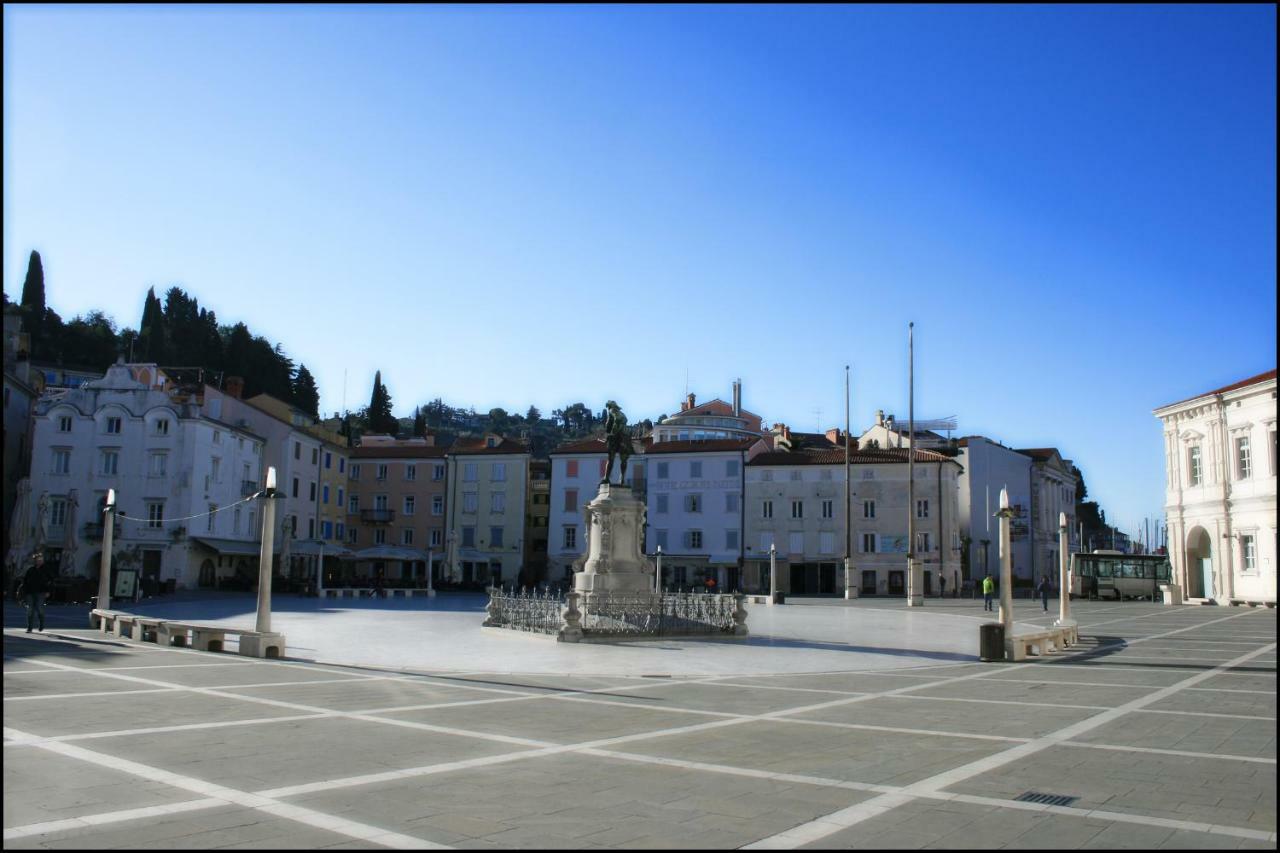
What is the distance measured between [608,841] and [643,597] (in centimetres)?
1936

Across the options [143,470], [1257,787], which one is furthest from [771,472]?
[1257,787]

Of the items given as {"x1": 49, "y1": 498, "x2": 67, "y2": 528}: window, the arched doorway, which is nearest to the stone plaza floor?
{"x1": 49, "y1": 498, "x2": 67, "y2": 528}: window

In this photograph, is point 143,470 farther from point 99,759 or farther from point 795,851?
point 795,851

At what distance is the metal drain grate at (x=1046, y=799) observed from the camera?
26.2 ft

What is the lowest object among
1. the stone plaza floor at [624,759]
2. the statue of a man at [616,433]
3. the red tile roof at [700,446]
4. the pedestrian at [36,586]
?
the stone plaza floor at [624,759]

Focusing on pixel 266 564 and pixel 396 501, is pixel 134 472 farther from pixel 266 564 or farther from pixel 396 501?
pixel 266 564

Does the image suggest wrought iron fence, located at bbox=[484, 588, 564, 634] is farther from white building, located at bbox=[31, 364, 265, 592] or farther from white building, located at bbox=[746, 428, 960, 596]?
white building, located at bbox=[746, 428, 960, 596]

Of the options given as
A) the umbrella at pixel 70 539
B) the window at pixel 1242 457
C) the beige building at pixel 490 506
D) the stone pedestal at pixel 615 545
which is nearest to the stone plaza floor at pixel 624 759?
the stone pedestal at pixel 615 545

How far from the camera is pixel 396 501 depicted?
3091 inches

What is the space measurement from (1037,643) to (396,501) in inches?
2498

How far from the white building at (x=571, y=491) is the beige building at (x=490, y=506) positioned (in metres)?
2.60

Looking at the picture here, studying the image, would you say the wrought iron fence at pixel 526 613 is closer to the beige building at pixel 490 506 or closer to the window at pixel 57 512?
the window at pixel 57 512

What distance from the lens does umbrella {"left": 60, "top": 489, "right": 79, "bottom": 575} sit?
159 feet

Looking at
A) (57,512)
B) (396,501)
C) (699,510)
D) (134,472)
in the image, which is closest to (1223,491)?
(699,510)
